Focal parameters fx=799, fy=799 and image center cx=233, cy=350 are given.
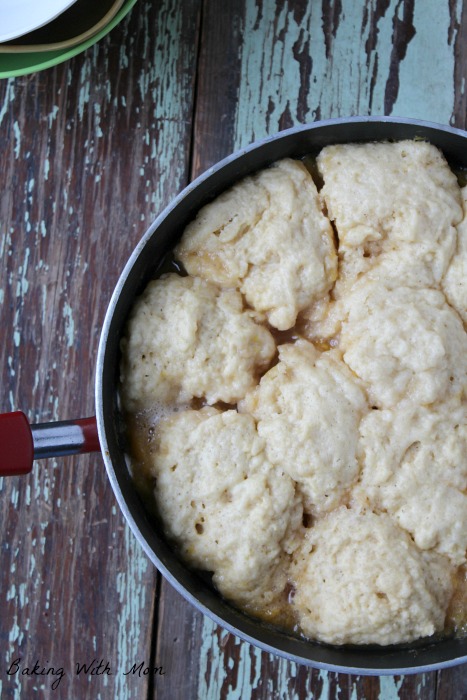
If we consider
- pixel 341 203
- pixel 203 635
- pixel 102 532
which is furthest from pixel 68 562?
pixel 341 203

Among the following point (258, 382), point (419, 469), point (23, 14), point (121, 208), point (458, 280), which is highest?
point (23, 14)

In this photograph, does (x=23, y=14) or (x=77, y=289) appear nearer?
(x=23, y=14)

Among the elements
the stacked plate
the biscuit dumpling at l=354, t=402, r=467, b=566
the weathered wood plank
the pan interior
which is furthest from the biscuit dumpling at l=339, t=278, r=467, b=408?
the stacked plate

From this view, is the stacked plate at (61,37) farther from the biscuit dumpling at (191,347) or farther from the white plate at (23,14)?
the biscuit dumpling at (191,347)

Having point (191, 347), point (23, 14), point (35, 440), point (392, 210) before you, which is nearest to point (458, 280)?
point (392, 210)

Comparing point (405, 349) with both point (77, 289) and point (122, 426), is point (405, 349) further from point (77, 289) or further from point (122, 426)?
point (77, 289)

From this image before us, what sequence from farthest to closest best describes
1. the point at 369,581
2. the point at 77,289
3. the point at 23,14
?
the point at 77,289, the point at 23,14, the point at 369,581

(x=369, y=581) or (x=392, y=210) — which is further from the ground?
(x=392, y=210)
